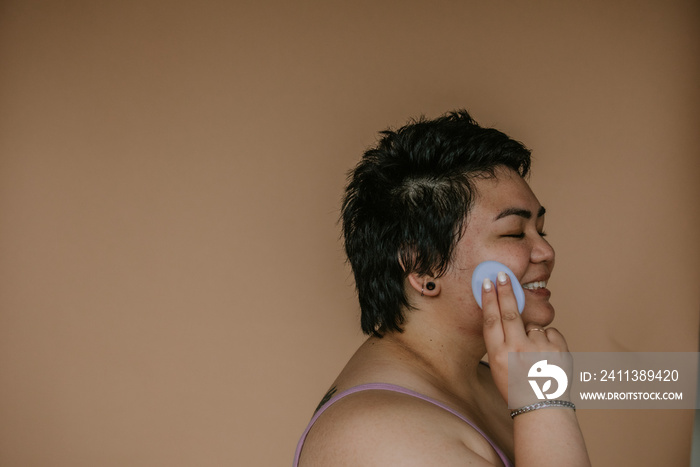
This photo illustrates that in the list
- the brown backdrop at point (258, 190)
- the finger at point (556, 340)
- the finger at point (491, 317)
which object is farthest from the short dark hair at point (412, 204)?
the brown backdrop at point (258, 190)

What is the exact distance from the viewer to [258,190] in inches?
92.3

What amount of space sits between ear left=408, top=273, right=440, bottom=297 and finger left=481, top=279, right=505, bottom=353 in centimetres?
14

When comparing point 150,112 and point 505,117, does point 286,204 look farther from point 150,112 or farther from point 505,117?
point 505,117

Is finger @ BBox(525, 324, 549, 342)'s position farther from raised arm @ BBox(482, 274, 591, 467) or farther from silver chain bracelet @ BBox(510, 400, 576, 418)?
silver chain bracelet @ BBox(510, 400, 576, 418)

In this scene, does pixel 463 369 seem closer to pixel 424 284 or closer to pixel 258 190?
pixel 424 284

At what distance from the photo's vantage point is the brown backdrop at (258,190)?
2262 mm

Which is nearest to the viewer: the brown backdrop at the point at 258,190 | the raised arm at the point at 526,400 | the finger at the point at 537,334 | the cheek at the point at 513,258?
the raised arm at the point at 526,400

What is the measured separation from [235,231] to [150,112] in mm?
532

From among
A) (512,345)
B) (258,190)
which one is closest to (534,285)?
(512,345)

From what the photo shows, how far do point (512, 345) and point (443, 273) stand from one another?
0.85 ft

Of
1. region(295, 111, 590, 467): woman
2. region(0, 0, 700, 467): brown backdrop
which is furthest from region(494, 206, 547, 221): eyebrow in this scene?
region(0, 0, 700, 467): brown backdrop

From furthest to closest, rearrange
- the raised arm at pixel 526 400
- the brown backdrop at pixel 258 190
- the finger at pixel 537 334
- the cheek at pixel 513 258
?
1. the brown backdrop at pixel 258 190
2. the cheek at pixel 513 258
3. the finger at pixel 537 334
4. the raised arm at pixel 526 400

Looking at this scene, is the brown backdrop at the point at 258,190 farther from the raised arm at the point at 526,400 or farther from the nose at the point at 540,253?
the raised arm at the point at 526,400

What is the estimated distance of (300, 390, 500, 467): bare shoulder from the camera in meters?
1.01
